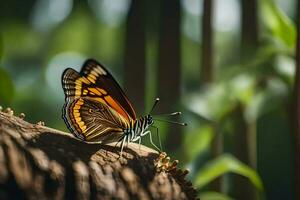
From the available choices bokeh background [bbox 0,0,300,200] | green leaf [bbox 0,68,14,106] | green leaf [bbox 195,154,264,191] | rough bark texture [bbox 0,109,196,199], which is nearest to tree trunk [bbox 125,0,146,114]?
bokeh background [bbox 0,0,300,200]

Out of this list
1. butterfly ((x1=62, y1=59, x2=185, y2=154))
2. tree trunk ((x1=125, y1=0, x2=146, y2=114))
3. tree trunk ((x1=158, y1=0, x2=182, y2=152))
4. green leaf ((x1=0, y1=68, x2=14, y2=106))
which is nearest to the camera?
butterfly ((x1=62, y1=59, x2=185, y2=154))

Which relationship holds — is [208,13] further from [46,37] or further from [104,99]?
[46,37]

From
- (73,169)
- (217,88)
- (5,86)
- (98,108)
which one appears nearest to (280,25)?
(217,88)

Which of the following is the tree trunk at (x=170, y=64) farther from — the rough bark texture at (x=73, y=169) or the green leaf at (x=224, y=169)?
the rough bark texture at (x=73, y=169)

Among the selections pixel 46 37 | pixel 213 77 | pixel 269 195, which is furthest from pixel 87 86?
pixel 46 37

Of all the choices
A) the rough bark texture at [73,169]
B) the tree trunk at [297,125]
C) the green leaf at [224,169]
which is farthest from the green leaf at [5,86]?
the tree trunk at [297,125]

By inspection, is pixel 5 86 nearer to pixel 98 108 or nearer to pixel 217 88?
pixel 98 108

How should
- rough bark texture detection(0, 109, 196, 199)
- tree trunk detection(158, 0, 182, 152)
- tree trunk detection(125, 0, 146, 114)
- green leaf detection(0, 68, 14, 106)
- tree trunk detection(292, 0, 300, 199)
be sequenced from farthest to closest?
tree trunk detection(125, 0, 146, 114)
tree trunk detection(158, 0, 182, 152)
tree trunk detection(292, 0, 300, 199)
green leaf detection(0, 68, 14, 106)
rough bark texture detection(0, 109, 196, 199)

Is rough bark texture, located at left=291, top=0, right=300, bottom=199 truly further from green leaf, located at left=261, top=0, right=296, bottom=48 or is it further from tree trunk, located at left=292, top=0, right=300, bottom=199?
green leaf, located at left=261, top=0, right=296, bottom=48
